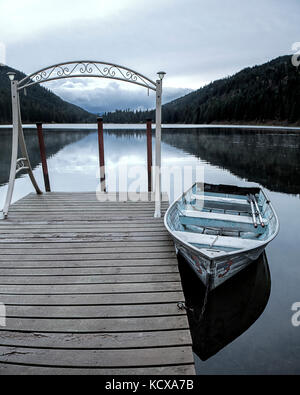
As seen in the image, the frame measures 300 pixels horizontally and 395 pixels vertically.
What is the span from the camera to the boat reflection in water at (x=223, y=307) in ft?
10.9

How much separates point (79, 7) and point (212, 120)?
69166mm

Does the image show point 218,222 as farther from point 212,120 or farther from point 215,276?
point 212,120

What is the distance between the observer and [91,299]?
8.86ft

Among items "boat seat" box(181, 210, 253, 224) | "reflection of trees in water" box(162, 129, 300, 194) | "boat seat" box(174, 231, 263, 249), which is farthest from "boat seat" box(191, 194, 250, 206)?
"reflection of trees in water" box(162, 129, 300, 194)

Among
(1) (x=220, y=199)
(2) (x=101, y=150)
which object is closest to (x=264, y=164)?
(1) (x=220, y=199)

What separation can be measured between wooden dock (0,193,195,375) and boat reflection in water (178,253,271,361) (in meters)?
0.86

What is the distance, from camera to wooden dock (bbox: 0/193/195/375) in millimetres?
2018

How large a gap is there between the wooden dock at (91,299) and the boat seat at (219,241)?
29 cm

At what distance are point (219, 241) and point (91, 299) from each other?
190 cm
